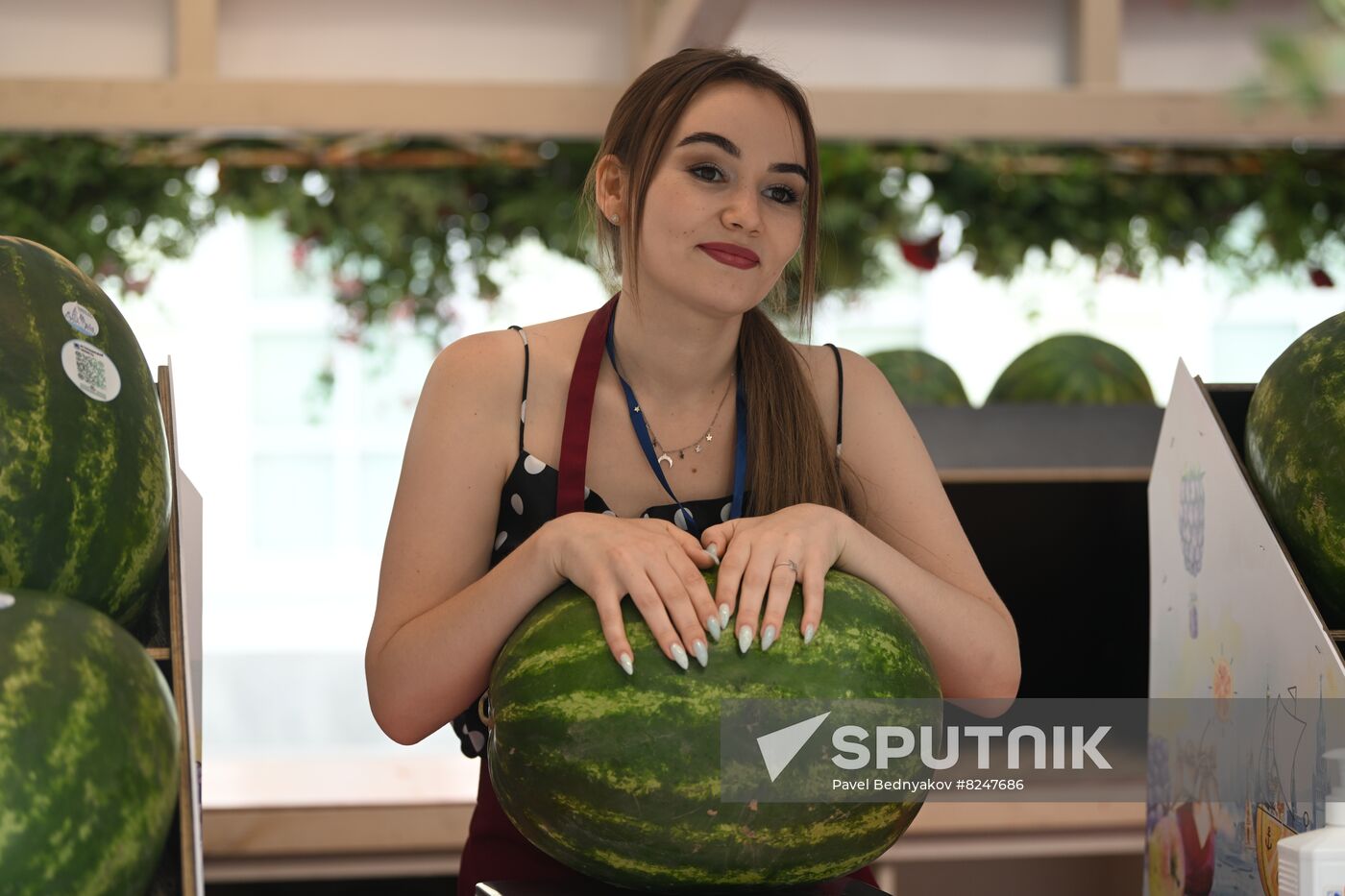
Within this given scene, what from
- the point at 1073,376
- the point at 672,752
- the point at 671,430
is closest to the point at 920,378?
the point at 1073,376

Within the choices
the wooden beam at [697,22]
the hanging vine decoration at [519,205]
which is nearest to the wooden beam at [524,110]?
the wooden beam at [697,22]

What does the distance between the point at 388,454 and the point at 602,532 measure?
18.3ft

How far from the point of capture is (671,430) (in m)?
1.89

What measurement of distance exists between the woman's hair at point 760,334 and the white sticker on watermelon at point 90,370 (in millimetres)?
692

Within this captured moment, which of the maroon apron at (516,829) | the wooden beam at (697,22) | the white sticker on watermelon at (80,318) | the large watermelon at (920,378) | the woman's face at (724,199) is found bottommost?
the maroon apron at (516,829)

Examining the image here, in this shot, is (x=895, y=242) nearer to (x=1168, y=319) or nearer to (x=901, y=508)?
(x=1168, y=319)

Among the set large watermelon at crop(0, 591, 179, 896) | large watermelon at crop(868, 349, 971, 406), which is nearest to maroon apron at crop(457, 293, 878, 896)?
large watermelon at crop(0, 591, 179, 896)

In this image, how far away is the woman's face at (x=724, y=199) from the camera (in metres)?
1.72

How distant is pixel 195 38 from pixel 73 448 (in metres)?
2.54

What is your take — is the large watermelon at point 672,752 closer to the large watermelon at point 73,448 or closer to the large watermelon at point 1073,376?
the large watermelon at point 73,448

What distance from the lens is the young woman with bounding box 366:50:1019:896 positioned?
1.65 metres

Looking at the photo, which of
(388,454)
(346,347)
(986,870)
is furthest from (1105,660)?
(388,454)

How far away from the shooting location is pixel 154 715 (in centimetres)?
113

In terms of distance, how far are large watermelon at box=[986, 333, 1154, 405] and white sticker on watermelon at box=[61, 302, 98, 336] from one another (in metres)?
2.15
